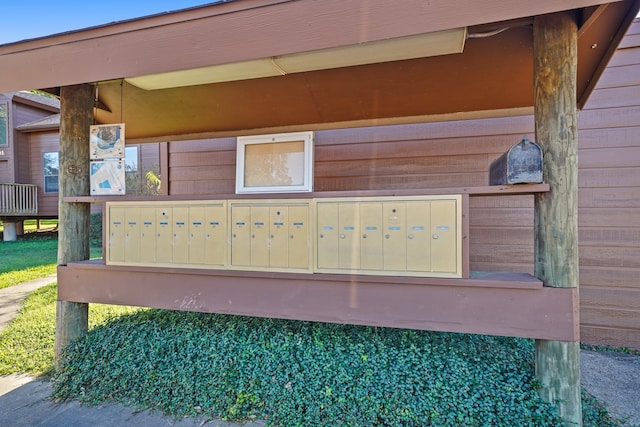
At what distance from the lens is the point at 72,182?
2369 mm

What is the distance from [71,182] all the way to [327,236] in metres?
1.97

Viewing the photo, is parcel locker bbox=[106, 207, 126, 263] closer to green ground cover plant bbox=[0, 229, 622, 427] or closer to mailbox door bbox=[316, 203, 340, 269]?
green ground cover plant bbox=[0, 229, 622, 427]

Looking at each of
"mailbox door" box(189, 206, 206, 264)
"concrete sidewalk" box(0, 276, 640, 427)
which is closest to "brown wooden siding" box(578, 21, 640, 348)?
"concrete sidewalk" box(0, 276, 640, 427)

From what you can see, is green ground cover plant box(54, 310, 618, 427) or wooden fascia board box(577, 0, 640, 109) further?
green ground cover plant box(54, 310, 618, 427)

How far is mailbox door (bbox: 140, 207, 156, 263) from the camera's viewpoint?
217 cm

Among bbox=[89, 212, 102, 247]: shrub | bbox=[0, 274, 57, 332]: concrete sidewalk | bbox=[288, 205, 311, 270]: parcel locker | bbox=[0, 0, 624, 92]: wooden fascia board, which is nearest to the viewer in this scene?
bbox=[0, 0, 624, 92]: wooden fascia board

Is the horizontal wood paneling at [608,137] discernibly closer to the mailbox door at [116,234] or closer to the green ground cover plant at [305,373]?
the green ground cover plant at [305,373]

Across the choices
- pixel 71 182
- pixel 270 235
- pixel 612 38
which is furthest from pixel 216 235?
pixel 612 38

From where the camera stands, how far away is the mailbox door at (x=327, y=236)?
189 cm

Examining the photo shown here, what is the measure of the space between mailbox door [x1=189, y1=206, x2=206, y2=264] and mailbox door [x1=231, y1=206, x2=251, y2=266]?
0.22 metres

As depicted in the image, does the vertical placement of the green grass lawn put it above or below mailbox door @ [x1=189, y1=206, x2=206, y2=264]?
below

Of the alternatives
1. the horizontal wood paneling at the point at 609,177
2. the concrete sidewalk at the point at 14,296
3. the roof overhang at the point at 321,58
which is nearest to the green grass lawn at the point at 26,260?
the concrete sidewalk at the point at 14,296

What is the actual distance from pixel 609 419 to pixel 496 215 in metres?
1.72

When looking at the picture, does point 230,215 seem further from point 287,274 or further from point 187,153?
point 187,153
